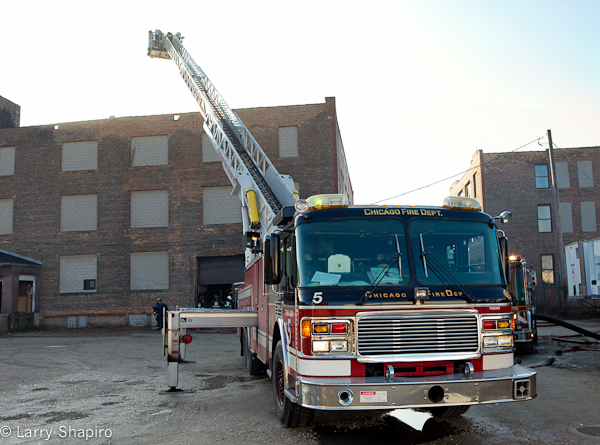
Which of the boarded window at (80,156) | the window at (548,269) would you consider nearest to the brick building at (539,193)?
the window at (548,269)

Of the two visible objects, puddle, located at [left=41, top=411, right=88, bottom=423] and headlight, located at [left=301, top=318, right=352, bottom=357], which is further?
puddle, located at [left=41, top=411, right=88, bottom=423]

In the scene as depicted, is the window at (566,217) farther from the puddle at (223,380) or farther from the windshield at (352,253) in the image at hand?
the windshield at (352,253)

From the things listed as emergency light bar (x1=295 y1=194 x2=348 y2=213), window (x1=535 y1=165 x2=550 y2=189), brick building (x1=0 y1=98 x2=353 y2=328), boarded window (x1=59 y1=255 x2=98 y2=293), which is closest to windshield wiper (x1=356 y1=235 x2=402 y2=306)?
emergency light bar (x1=295 y1=194 x2=348 y2=213)

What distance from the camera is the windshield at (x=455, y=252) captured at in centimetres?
541

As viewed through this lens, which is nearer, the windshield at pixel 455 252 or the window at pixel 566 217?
the windshield at pixel 455 252

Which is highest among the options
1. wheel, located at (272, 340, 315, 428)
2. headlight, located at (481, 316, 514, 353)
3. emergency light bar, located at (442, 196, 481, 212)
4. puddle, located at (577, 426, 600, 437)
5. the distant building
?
the distant building

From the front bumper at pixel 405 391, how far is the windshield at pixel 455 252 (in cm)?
100

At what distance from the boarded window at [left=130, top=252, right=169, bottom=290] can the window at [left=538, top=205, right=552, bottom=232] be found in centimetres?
2509

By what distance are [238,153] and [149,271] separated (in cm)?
1369

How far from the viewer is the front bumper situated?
4711mm

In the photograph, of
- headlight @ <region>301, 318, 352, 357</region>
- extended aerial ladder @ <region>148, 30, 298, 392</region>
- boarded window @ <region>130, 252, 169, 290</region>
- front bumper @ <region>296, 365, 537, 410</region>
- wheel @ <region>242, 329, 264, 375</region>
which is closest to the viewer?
front bumper @ <region>296, 365, 537, 410</region>

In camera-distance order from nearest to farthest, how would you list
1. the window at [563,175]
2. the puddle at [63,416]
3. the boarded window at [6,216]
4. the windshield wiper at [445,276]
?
the windshield wiper at [445,276] < the puddle at [63,416] < the boarded window at [6,216] < the window at [563,175]

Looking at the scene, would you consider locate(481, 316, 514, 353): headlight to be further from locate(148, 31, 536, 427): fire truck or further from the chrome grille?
the chrome grille

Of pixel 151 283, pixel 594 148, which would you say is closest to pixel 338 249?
pixel 151 283
